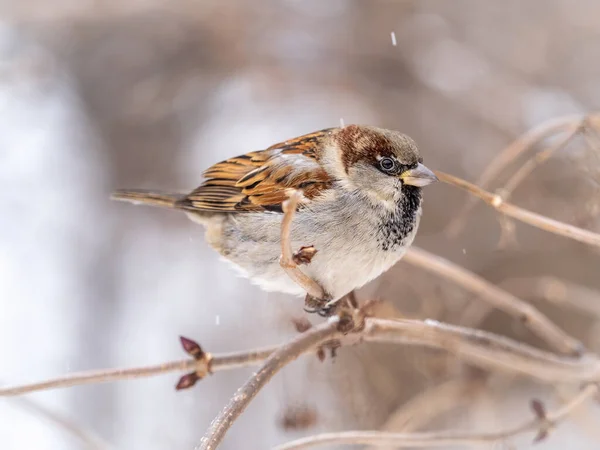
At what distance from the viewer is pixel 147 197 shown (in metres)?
1.25

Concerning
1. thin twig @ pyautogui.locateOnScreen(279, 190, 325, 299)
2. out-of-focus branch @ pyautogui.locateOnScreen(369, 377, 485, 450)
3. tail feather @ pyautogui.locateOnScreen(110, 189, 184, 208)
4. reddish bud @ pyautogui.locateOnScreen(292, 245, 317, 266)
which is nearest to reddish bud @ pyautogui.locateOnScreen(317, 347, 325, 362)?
thin twig @ pyautogui.locateOnScreen(279, 190, 325, 299)

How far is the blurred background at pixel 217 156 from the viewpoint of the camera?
175 centimetres

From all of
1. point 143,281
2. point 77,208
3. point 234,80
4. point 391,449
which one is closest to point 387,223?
point 391,449

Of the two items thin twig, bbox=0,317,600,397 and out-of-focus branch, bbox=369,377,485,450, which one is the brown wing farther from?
out-of-focus branch, bbox=369,377,485,450

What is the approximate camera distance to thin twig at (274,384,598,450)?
110 cm

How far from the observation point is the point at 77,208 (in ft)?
8.89

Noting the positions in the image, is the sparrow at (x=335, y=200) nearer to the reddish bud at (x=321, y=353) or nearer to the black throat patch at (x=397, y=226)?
the black throat patch at (x=397, y=226)

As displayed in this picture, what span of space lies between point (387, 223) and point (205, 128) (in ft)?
3.28

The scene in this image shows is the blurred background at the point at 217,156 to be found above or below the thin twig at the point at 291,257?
above

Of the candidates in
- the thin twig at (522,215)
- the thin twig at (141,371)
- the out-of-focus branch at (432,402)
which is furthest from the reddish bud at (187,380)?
the out-of-focus branch at (432,402)

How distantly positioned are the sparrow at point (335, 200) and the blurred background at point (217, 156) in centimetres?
31

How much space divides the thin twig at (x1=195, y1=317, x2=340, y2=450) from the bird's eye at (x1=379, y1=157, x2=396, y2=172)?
29cm

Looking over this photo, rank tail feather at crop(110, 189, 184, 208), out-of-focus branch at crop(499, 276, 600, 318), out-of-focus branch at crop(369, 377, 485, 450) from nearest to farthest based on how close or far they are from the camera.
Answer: tail feather at crop(110, 189, 184, 208)
out-of-focus branch at crop(369, 377, 485, 450)
out-of-focus branch at crop(499, 276, 600, 318)

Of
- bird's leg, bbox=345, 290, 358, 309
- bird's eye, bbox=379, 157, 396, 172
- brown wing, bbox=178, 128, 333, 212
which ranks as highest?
brown wing, bbox=178, 128, 333, 212
